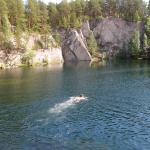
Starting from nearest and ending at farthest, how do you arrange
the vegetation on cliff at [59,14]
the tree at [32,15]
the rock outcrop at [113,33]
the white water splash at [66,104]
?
the white water splash at [66,104] < the vegetation on cliff at [59,14] < the tree at [32,15] < the rock outcrop at [113,33]

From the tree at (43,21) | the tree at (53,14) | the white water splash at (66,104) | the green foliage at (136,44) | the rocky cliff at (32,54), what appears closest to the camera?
the white water splash at (66,104)

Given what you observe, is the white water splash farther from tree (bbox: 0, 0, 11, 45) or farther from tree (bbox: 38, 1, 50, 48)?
tree (bbox: 38, 1, 50, 48)

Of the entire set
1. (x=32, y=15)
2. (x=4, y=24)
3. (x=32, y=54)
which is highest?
(x=32, y=15)

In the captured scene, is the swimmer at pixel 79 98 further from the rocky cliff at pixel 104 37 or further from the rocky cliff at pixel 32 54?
the rocky cliff at pixel 104 37

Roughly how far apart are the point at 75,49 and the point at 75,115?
12580 centimetres

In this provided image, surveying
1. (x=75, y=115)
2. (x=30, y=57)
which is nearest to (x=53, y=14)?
(x=30, y=57)

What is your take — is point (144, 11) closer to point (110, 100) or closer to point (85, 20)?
point (85, 20)

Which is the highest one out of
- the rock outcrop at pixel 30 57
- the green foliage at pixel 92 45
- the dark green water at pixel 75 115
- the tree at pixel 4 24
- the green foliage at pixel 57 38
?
the tree at pixel 4 24

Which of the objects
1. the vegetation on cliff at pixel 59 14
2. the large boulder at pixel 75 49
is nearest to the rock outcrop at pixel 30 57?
the vegetation on cliff at pixel 59 14

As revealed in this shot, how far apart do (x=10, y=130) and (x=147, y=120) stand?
2260 centimetres

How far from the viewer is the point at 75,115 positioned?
201 feet

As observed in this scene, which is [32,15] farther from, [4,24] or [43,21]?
[4,24]

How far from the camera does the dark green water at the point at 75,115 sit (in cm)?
4700

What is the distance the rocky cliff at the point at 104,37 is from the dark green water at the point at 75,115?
80.5 metres
